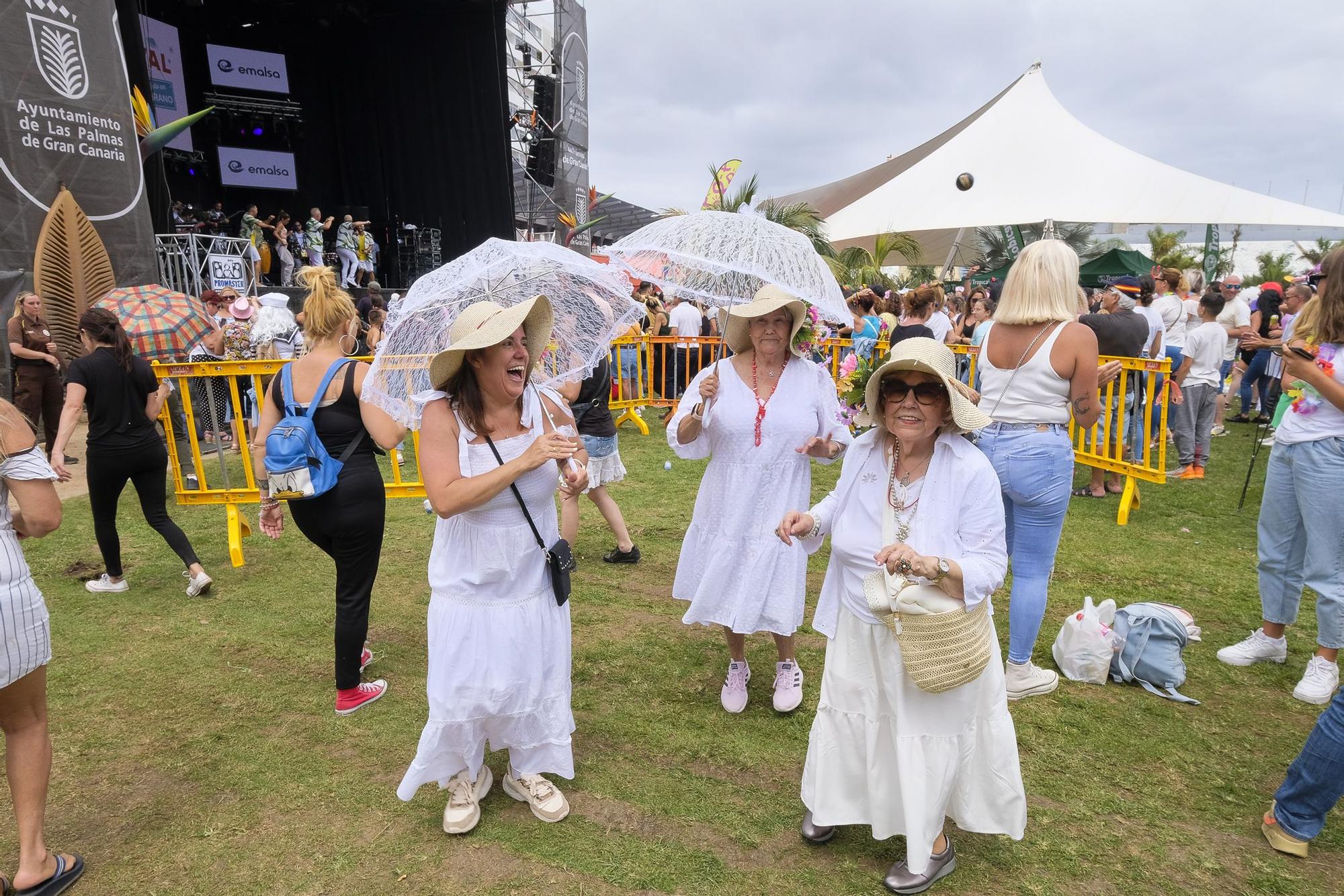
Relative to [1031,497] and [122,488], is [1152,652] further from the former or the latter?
[122,488]

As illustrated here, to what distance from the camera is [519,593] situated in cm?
266

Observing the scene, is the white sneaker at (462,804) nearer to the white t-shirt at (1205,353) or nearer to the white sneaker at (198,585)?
the white sneaker at (198,585)

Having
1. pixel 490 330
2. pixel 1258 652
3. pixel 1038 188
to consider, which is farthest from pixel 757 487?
pixel 1038 188

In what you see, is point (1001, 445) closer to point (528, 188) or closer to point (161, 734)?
point (161, 734)

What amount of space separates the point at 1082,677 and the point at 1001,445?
141 cm

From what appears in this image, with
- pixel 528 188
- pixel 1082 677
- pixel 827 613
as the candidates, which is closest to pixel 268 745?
pixel 827 613

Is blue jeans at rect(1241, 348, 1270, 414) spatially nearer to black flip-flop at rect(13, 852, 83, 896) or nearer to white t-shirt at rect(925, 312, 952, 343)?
white t-shirt at rect(925, 312, 952, 343)

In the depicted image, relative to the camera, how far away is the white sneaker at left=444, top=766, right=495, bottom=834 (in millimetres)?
2754

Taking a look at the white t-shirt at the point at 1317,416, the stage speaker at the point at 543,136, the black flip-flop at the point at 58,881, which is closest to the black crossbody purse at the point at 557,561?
the black flip-flop at the point at 58,881

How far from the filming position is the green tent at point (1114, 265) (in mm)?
19438

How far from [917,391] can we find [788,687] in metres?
1.86

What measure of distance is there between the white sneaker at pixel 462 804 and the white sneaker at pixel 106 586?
372cm

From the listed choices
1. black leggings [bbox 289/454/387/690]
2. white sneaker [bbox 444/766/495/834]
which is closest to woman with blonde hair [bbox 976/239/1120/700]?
white sneaker [bbox 444/766/495/834]

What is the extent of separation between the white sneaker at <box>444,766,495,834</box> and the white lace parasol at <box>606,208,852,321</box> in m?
2.27
